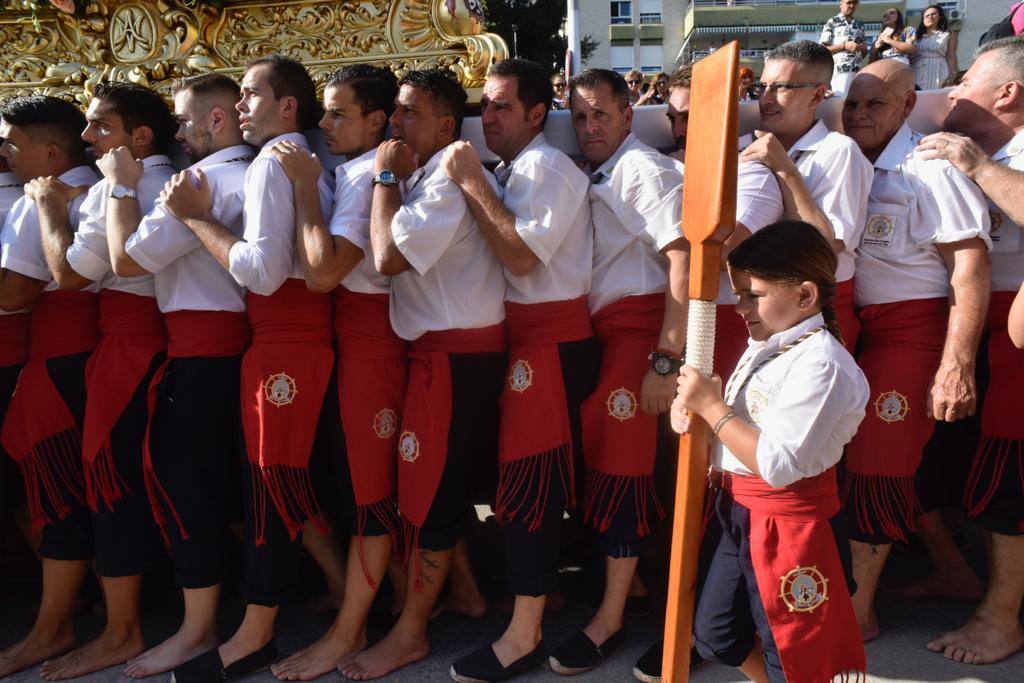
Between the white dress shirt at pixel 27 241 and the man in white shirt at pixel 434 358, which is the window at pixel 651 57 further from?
the white dress shirt at pixel 27 241

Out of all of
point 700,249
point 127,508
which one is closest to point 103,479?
point 127,508

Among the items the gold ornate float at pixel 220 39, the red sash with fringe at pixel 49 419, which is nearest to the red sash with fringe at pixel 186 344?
the red sash with fringe at pixel 49 419

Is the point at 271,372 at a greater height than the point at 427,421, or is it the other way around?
the point at 271,372

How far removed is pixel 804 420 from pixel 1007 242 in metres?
1.33

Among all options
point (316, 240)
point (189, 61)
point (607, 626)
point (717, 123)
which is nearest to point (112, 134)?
point (189, 61)

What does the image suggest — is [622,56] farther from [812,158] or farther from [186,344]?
[186,344]

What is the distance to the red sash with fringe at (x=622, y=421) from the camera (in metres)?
2.59

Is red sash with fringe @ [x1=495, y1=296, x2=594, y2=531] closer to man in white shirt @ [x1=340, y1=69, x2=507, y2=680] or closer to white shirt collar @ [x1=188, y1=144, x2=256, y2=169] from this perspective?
man in white shirt @ [x1=340, y1=69, x2=507, y2=680]

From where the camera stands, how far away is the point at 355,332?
263 cm

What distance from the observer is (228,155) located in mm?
2691

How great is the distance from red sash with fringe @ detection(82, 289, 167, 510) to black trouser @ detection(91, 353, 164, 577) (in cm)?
2

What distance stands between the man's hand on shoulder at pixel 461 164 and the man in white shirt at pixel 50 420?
131 cm

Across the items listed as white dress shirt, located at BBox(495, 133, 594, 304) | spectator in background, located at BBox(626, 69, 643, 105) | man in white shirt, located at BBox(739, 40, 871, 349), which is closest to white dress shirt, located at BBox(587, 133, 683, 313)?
white dress shirt, located at BBox(495, 133, 594, 304)

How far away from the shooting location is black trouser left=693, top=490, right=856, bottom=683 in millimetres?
1957
